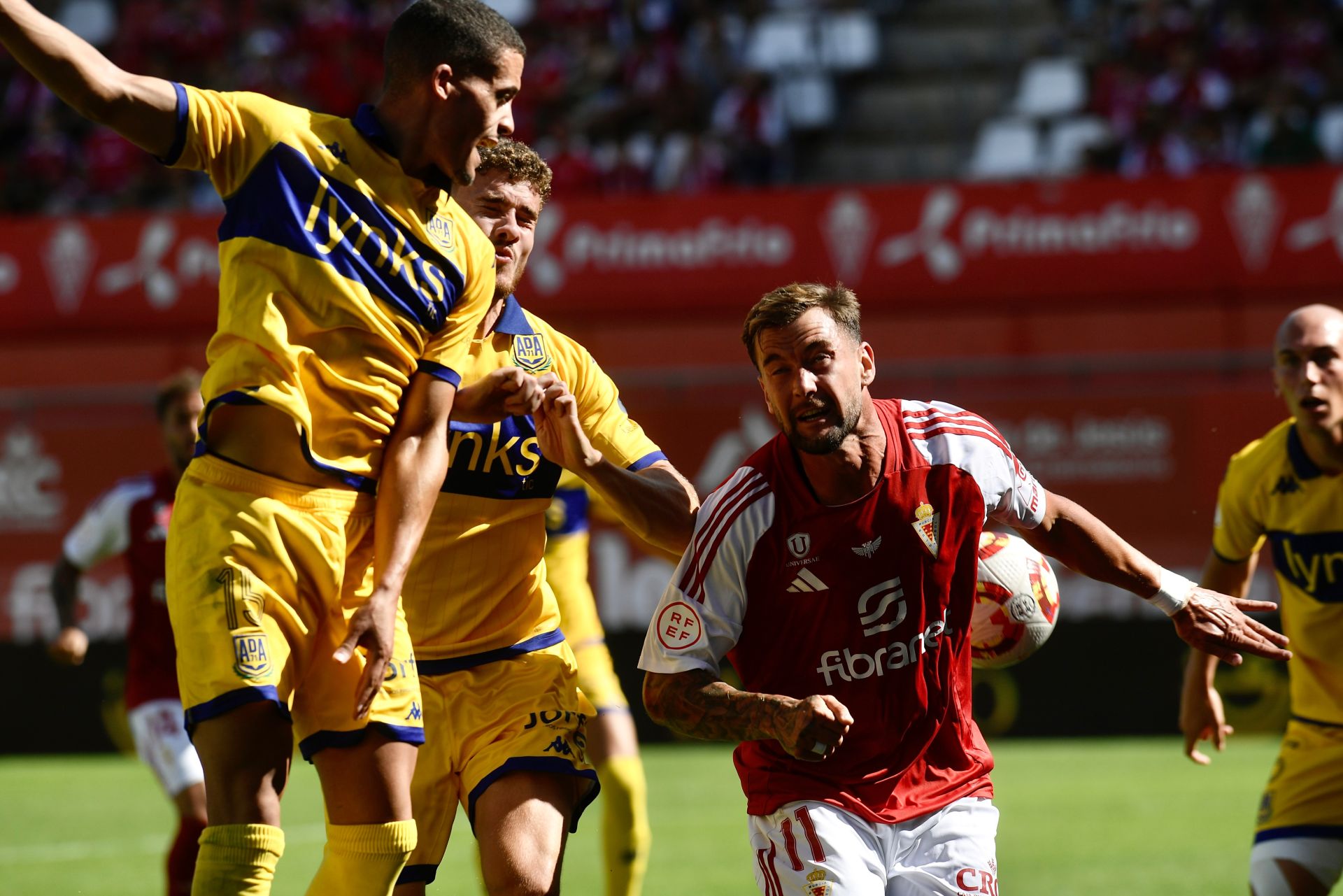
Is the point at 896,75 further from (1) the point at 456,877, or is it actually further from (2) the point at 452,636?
(2) the point at 452,636

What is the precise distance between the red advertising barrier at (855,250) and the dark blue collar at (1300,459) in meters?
10.6

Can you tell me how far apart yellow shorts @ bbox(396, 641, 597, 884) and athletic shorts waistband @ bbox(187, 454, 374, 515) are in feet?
3.38

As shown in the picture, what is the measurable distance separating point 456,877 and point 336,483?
17.3 ft

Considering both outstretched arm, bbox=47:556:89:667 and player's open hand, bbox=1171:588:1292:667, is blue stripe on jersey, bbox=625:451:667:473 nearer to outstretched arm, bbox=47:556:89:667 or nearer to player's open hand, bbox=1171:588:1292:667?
player's open hand, bbox=1171:588:1292:667

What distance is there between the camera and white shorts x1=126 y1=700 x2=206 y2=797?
6754mm

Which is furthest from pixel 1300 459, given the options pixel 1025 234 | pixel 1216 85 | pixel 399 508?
pixel 1216 85

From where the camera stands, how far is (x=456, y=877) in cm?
860

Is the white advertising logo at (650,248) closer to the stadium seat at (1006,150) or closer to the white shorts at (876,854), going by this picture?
the stadium seat at (1006,150)

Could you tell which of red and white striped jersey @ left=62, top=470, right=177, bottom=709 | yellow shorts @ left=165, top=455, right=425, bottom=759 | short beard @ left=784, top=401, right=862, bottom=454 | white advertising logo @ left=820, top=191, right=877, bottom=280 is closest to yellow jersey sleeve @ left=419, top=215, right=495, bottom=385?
yellow shorts @ left=165, top=455, right=425, bottom=759

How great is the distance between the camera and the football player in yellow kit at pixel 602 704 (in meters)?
6.57

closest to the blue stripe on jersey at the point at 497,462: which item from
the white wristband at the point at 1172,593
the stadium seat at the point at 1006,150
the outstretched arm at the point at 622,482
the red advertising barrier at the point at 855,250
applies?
the outstretched arm at the point at 622,482

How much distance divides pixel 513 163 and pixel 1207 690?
9.58ft

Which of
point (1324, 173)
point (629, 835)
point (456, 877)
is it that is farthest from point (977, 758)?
point (1324, 173)

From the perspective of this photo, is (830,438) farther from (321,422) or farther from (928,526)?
(321,422)
